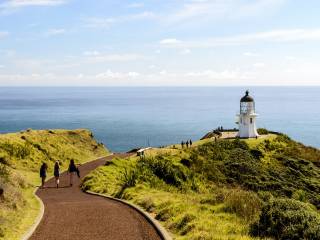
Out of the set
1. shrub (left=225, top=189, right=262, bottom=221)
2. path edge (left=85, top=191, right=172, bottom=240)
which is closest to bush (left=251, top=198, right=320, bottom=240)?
shrub (left=225, top=189, right=262, bottom=221)

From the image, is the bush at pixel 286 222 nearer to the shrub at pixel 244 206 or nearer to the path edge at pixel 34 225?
the shrub at pixel 244 206

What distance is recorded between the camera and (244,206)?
15570 millimetres

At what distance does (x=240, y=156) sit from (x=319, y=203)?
12725mm

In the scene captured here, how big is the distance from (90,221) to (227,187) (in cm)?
2219

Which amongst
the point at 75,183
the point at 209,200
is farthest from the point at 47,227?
the point at 75,183

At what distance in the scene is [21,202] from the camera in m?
18.9

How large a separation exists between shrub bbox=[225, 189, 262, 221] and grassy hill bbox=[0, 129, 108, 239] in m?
7.38

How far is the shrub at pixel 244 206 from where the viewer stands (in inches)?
594

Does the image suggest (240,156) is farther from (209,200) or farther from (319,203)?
(209,200)

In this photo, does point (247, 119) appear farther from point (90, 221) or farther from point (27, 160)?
point (90, 221)

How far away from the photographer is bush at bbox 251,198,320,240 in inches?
442

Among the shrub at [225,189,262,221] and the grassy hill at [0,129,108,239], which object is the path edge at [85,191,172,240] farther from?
the grassy hill at [0,129,108,239]

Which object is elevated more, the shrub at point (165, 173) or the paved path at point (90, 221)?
the paved path at point (90, 221)

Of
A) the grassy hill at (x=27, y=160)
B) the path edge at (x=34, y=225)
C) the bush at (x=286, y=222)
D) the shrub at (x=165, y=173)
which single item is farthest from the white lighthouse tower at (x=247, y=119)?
the bush at (x=286, y=222)
